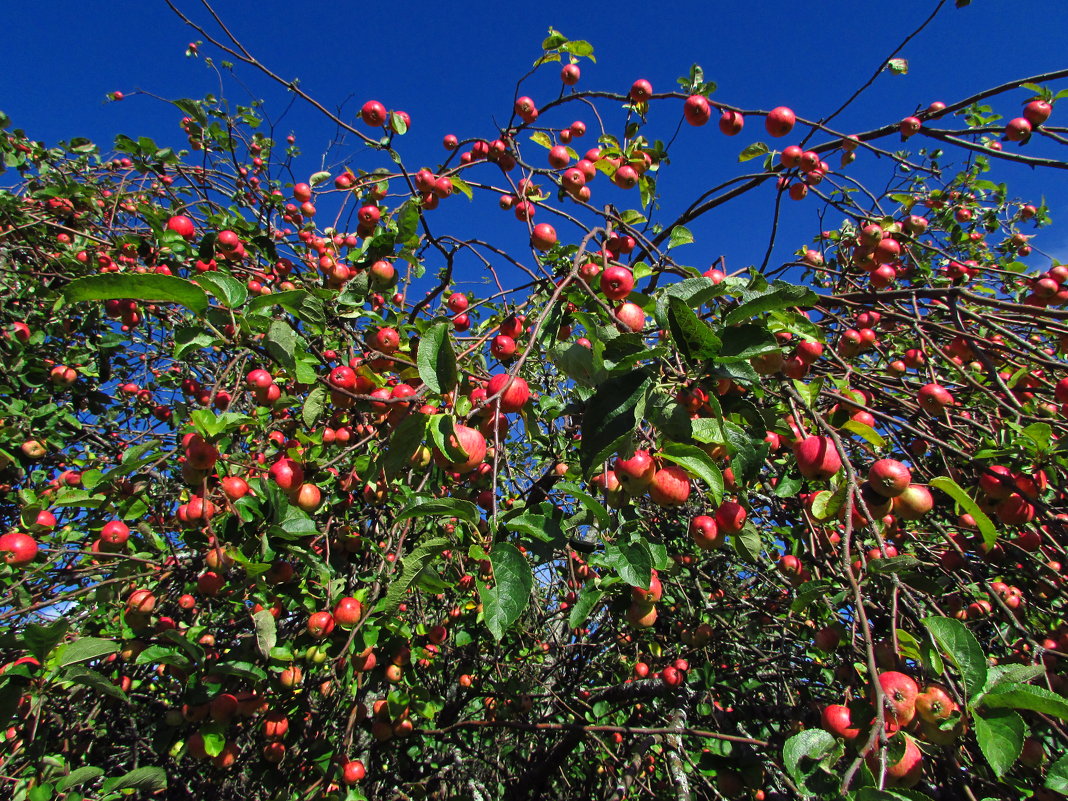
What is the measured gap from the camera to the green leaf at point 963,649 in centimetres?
97

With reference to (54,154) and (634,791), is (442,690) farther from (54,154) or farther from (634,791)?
(54,154)

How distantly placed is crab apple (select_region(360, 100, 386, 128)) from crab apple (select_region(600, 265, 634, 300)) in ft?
4.83

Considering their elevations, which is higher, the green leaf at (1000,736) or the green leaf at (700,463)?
the green leaf at (700,463)

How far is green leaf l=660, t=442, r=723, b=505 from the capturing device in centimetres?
103

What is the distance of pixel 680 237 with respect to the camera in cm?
175

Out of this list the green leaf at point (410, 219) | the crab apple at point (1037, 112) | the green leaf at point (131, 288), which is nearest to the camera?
the green leaf at point (131, 288)

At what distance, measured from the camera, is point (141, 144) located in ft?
9.04

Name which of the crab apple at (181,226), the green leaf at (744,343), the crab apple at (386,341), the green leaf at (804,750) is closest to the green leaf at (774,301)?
the green leaf at (744,343)

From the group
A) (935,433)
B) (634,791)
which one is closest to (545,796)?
(634,791)

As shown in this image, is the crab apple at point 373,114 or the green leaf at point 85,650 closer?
the green leaf at point 85,650

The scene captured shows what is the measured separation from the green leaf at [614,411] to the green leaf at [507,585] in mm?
228

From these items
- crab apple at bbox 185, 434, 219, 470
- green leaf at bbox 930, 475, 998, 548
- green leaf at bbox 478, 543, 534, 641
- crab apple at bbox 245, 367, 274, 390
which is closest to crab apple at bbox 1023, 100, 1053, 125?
green leaf at bbox 930, 475, 998, 548

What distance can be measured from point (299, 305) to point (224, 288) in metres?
0.19

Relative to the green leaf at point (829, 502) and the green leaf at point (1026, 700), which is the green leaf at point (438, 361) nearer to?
the green leaf at point (829, 502)
